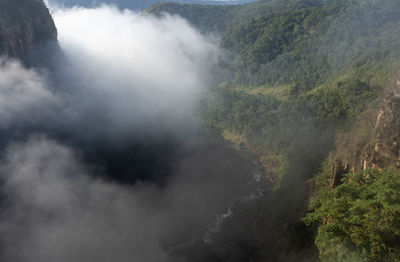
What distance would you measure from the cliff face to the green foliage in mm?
113295

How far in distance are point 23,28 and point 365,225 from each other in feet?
428

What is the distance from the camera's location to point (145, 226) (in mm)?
73312

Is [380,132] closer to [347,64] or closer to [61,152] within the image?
[61,152]

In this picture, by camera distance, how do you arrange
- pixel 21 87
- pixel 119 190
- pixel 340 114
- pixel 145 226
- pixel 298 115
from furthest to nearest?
pixel 298 115, pixel 340 114, pixel 21 87, pixel 119 190, pixel 145 226

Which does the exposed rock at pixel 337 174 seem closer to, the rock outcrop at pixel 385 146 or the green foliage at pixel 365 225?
the rock outcrop at pixel 385 146

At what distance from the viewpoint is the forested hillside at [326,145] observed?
32.8m

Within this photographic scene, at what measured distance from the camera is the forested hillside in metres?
32.8

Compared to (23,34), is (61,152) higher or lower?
lower

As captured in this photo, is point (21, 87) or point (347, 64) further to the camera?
point (347, 64)

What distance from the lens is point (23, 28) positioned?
371ft

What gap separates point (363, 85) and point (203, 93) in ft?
343

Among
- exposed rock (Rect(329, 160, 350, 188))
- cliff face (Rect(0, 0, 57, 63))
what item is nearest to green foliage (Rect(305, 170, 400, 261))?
exposed rock (Rect(329, 160, 350, 188))

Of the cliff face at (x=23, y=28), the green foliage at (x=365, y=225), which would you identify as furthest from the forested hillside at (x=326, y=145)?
the cliff face at (x=23, y=28)

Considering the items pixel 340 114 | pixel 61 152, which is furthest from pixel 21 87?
pixel 340 114
